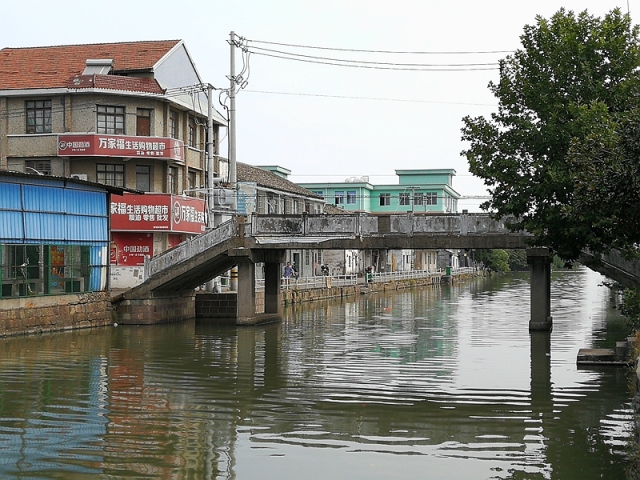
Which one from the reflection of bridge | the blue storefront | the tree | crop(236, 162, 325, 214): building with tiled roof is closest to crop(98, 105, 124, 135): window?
the blue storefront

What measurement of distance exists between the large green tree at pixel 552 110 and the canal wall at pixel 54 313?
16059 millimetres

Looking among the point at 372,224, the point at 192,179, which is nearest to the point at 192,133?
the point at 192,179

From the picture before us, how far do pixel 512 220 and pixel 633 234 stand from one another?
13.1 m

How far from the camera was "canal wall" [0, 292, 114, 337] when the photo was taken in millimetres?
29875

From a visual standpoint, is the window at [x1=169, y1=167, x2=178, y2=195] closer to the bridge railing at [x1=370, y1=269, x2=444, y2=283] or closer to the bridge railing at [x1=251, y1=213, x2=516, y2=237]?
the bridge railing at [x1=251, y1=213, x2=516, y2=237]

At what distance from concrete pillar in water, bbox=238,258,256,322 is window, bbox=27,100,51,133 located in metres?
12.9

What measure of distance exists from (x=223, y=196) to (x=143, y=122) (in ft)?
23.9

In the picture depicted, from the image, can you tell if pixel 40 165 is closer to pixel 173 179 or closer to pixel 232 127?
pixel 173 179

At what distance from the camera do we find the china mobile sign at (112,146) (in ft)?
132

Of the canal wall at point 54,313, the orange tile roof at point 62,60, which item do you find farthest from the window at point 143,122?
the canal wall at point 54,313

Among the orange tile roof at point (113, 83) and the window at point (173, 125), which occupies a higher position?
the orange tile roof at point (113, 83)

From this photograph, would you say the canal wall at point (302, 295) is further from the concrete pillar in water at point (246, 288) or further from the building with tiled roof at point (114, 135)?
the building with tiled roof at point (114, 135)

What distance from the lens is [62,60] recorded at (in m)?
44.4

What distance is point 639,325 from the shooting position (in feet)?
76.8
